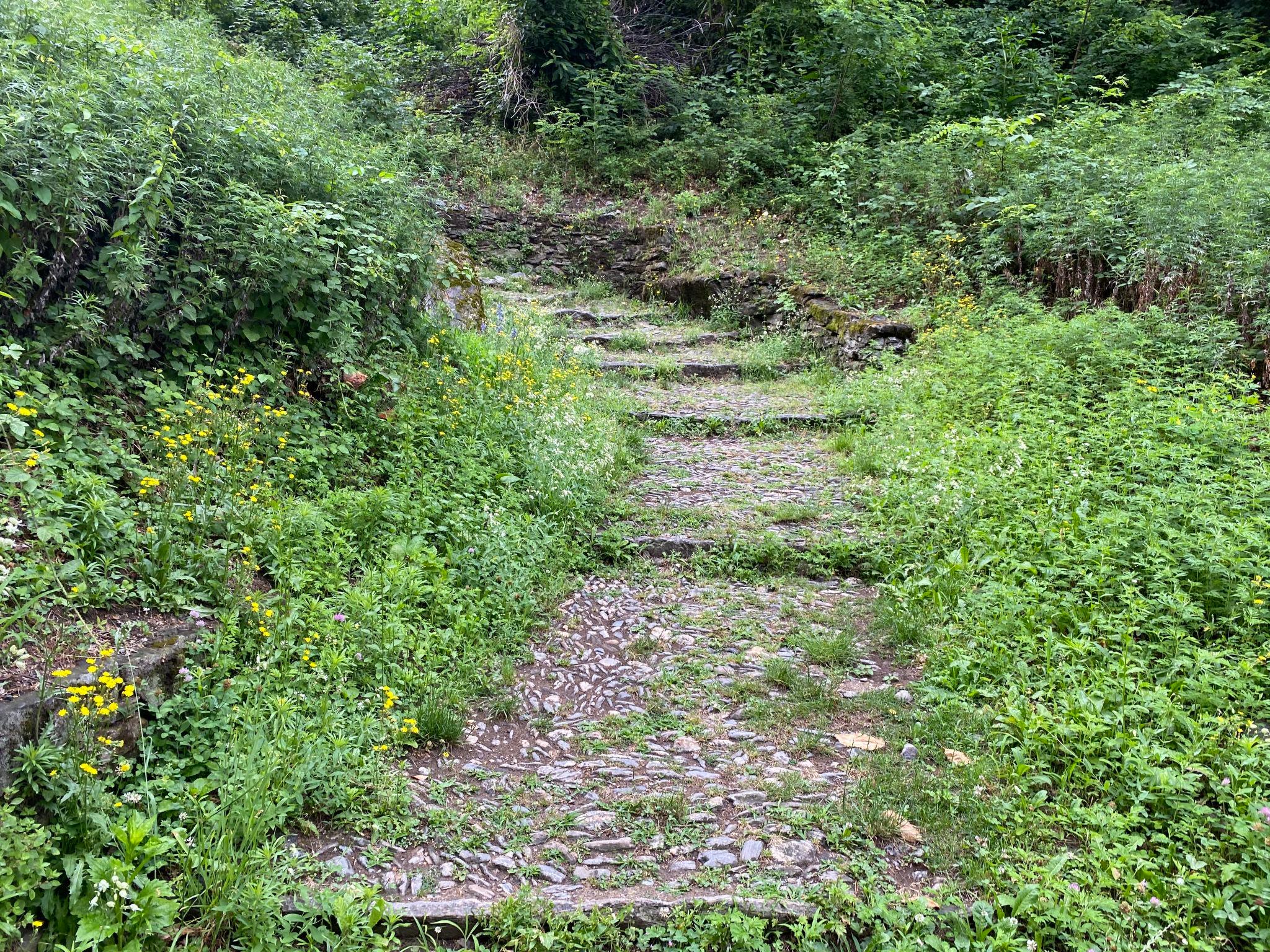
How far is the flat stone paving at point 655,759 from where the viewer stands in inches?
125

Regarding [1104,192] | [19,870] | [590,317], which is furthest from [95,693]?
[1104,192]

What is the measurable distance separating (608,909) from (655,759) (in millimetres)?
1087

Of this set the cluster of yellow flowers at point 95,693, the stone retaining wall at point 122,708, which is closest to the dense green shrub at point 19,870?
the stone retaining wall at point 122,708

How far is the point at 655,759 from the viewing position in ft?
13.1

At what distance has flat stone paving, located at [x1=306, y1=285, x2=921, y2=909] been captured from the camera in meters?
3.17

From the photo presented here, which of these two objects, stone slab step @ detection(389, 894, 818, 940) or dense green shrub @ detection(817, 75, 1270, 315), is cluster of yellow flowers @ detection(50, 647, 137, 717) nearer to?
stone slab step @ detection(389, 894, 818, 940)

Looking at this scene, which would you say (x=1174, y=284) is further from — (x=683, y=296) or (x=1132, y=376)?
(x=683, y=296)

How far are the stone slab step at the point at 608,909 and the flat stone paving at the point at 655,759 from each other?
0.04 metres

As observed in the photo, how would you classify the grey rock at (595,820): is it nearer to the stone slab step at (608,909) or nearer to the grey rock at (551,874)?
the grey rock at (551,874)

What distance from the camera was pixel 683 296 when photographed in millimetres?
13727

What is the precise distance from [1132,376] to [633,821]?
5.88 m

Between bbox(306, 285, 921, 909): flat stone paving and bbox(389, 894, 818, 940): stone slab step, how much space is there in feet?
0.12

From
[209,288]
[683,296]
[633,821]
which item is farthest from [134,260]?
Result: [683,296]

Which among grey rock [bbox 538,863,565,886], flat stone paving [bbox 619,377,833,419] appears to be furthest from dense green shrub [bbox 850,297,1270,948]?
flat stone paving [bbox 619,377,833,419]
